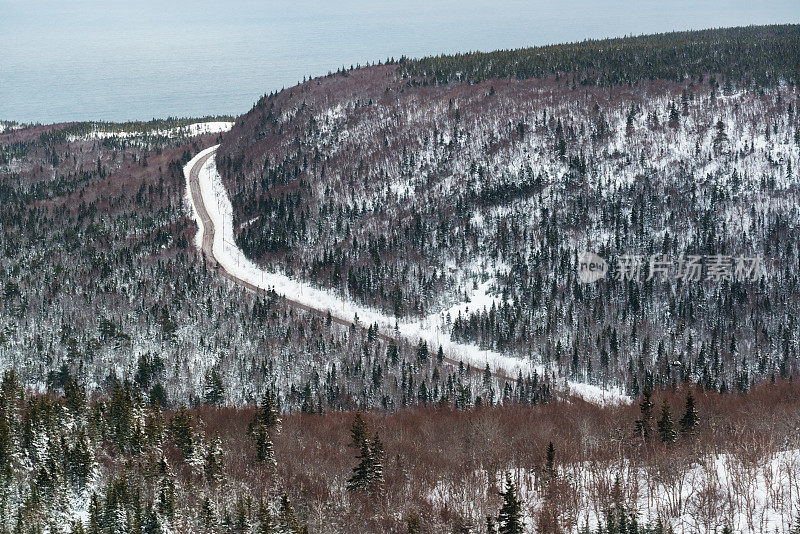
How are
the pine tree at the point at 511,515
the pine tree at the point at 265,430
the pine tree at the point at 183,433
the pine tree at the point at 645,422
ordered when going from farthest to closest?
the pine tree at the point at 265,430 → the pine tree at the point at 183,433 → the pine tree at the point at 645,422 → the pine tree at the point at 511,515

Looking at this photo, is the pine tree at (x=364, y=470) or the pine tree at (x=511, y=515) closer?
the pine tree at (x=511, y=515)

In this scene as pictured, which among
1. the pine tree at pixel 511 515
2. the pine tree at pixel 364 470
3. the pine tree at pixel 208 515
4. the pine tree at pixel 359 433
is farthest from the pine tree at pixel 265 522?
the pine tree at pixel 511 515

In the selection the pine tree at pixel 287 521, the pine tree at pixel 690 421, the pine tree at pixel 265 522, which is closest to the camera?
the pine tree at pixel 287 521

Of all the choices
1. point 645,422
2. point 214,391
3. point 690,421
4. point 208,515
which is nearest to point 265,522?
point 208,515

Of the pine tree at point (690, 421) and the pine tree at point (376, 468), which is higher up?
the pine tree at point (690, 421)

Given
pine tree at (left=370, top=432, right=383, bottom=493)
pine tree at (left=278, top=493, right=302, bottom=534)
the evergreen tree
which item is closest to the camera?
pine tree at (left=278, top=493, right=302, bottom=534)

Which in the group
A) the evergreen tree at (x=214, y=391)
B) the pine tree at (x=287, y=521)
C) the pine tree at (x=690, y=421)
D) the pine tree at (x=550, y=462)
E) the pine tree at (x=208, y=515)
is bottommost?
the evergreen tree at (x=214, y=391)

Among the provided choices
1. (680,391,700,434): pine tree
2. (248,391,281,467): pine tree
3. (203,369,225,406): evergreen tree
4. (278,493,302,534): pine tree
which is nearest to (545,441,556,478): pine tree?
(680,391,700,434): pine tree

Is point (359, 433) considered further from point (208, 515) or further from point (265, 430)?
point (208, 515)

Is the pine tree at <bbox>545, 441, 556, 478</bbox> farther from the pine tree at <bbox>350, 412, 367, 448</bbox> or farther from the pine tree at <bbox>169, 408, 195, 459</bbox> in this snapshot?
the pine tree at <bbox>169, 408, 195, 459</bbox>

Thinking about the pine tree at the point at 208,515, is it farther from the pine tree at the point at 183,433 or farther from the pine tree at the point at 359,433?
the pine tree at the point at 359,433

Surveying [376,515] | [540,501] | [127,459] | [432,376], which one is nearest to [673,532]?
[540,501]
